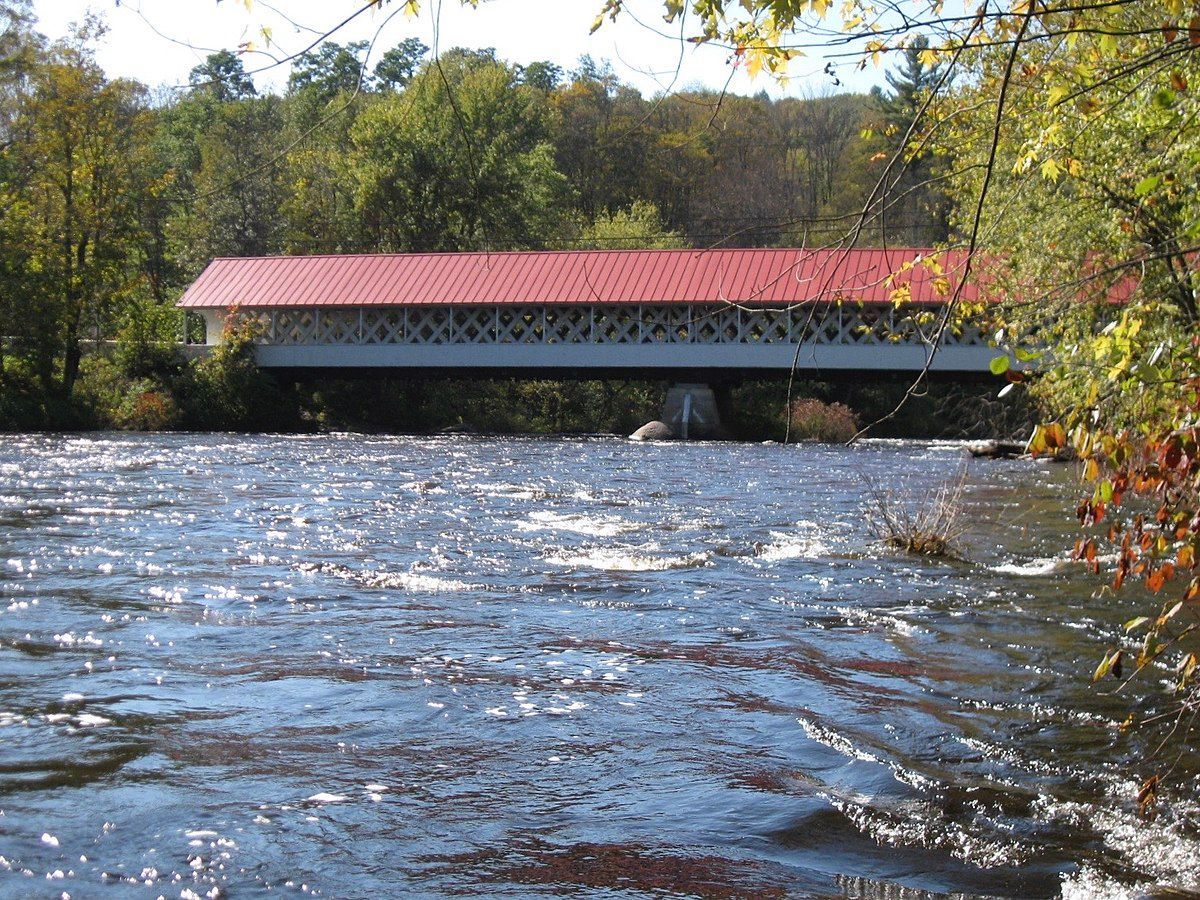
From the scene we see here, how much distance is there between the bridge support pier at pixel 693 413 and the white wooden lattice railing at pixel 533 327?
4.30 ft

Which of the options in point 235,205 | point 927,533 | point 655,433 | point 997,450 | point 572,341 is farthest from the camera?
point 235,205

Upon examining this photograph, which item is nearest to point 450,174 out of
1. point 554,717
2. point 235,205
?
point 235,205

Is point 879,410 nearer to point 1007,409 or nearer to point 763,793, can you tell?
point 1007,409

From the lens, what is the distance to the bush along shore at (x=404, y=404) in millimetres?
26219

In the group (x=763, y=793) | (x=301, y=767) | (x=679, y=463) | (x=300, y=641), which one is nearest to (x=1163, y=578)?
(x=763, y=793)

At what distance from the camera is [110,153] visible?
27375mm

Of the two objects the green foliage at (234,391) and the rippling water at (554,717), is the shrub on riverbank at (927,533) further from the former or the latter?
the green foliage at (234,391)

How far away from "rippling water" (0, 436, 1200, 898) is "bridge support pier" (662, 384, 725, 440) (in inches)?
665

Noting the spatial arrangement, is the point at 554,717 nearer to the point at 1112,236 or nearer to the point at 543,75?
the point at 1112,236

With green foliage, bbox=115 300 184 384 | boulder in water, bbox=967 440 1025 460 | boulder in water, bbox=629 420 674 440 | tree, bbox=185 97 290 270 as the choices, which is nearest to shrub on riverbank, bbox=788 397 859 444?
boulder in water, bbox=629 420 674 440

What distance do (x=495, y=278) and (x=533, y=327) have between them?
51.2 inches

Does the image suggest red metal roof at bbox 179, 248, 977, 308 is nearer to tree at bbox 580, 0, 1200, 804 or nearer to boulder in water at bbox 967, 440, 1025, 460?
boulder in water at bbox 967, 440, 1025, 460

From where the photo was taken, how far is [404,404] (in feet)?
A: 108

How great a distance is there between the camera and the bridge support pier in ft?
89.2
